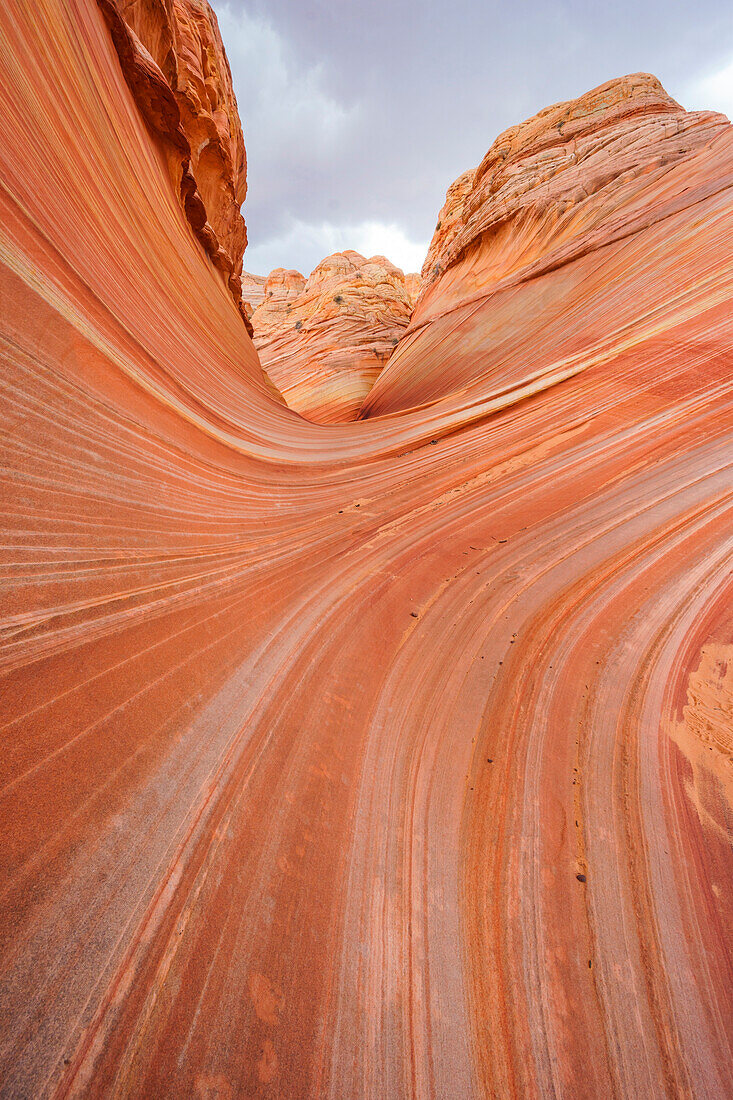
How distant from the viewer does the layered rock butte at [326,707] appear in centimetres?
99

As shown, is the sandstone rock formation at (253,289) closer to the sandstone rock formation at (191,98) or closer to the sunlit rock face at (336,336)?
the sunlit rock face at (336,336)

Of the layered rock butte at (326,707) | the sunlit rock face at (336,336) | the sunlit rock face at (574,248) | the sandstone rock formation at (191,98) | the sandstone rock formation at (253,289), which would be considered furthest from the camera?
the sandstone rock formation at (253,289)

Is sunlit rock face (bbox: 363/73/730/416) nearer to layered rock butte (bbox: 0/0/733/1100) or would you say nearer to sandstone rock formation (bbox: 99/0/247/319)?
layered rock butte (bbox: 0/0/733/1100)

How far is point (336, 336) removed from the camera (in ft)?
47.0

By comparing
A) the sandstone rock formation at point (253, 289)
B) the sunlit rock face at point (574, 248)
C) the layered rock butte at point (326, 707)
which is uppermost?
the sandstone rock formation at point (253, 289)

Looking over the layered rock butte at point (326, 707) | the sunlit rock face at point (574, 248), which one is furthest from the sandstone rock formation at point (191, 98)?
the sunlit rock face at point (574, 248)

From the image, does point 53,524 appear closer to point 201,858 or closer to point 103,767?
point 103,767

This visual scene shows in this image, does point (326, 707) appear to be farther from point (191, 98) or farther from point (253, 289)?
point (253, 289)

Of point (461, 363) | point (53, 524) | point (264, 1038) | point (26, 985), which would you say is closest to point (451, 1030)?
point (264, 1038)

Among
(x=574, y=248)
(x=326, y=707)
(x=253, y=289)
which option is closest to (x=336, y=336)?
(x=574, y=248)

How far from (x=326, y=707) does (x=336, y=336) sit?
14.8 m

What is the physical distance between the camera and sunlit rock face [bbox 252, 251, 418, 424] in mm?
12758

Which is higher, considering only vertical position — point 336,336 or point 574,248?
point 336,336

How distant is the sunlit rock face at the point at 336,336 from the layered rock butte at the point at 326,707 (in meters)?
8.56
